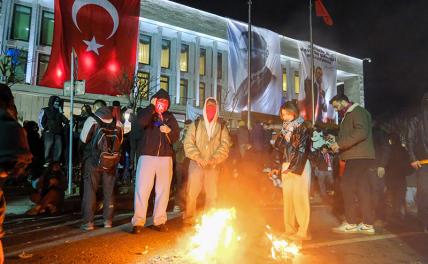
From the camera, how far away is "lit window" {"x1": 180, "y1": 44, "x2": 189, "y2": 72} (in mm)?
33625

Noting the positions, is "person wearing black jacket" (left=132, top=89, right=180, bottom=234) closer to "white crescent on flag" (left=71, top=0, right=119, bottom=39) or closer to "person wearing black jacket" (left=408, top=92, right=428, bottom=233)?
"person wearing black jacket" (left=408, top=92, right=428, bottom=233)

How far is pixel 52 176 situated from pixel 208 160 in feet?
11.7

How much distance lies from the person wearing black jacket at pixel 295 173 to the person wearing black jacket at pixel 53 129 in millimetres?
6189

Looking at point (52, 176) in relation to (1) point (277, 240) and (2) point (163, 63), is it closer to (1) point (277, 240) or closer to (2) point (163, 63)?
(1) point (277, 240)

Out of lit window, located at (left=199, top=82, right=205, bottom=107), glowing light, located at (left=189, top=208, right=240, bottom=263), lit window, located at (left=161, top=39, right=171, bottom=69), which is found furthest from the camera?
lit window, located at (left=199, top=82, right=205, bottom=107)

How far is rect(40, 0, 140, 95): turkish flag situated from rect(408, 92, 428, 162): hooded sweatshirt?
18985 mm

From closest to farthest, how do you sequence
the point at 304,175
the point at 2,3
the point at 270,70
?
the point at 304,175, the point at 2,3, the point at 270,70

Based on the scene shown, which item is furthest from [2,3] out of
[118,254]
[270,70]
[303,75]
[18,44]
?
[118,254]

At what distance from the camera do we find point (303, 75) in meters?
27.5

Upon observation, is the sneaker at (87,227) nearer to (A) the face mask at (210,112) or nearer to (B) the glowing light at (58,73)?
(A) the face mask at (210,112)

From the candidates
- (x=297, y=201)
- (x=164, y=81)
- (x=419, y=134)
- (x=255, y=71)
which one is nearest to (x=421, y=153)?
(x=419, y=134)

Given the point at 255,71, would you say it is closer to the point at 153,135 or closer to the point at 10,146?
the point at 153,135

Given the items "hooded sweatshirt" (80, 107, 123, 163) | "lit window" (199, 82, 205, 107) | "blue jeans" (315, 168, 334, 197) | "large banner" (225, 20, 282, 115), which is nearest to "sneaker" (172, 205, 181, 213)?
"hooded sweatshirt" (80, 107, 123, 163)

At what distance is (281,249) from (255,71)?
22889 mm
